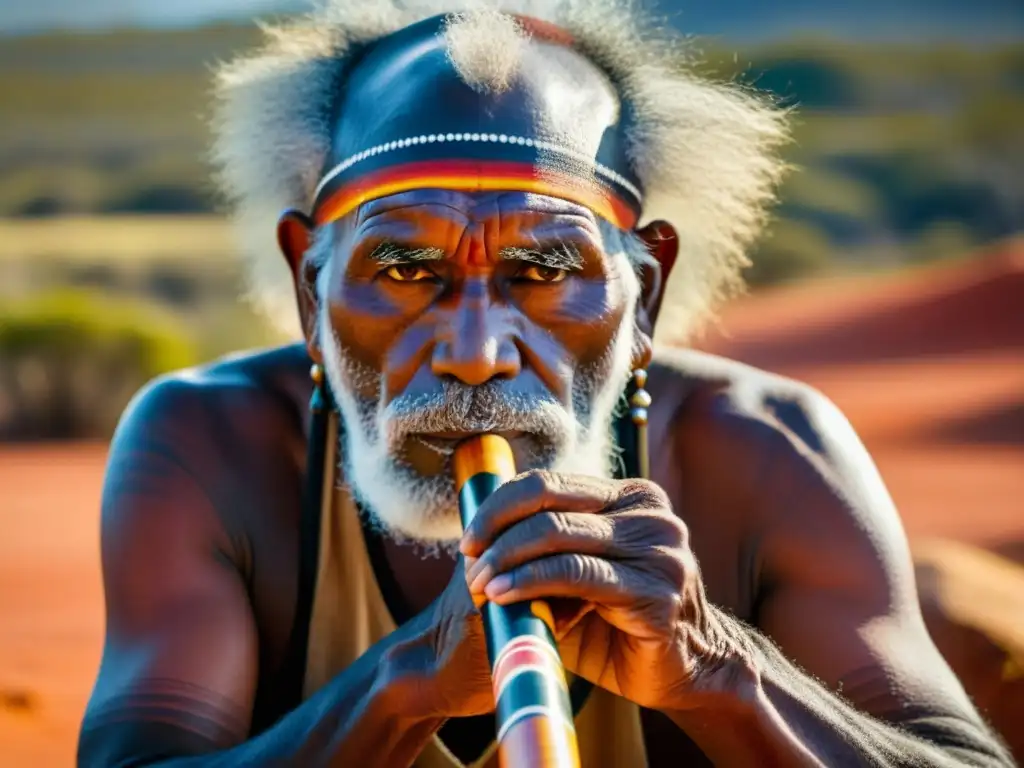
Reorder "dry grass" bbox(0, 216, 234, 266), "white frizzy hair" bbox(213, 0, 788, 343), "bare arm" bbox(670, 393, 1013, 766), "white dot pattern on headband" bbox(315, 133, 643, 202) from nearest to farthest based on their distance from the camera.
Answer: "bare arm" bbox(670, 393, 1013, 766) → "white dot pattern on headband" bbox(315, 133, 643, 202) → "white frizzy hair" bbox(213, 0, 788, 343) → "dry grass" bbox(0, 216, 234, 266)

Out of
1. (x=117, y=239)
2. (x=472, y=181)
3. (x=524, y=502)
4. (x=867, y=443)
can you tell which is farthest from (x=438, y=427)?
(x=117, y=239)

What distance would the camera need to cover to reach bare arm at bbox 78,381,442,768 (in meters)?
2.88

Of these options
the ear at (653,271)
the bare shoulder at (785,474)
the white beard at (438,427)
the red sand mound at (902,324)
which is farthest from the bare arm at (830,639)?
the red sand mound at (902,324)

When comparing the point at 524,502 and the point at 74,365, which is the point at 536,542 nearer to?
the point at 524,502

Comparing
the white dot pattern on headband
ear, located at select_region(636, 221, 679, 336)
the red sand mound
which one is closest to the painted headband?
the white dot pattern on headband

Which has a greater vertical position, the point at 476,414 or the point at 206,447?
the point at 206,447

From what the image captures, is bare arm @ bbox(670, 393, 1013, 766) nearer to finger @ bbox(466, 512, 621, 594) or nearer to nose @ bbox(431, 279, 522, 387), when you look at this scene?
finger @ bbox(466, 512, 621, 594)

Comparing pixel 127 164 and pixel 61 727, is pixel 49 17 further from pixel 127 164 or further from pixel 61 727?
pixel 61 727

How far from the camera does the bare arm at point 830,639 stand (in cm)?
287

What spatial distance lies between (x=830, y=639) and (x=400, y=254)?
1.18 metres

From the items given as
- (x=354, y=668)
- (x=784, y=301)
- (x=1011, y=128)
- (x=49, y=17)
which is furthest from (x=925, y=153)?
(x=354, y=668)

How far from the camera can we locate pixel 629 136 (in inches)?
144

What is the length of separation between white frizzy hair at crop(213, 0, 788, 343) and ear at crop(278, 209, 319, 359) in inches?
4.0

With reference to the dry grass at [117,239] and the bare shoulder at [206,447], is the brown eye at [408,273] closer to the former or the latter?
the bare shoulder at [206,447]
